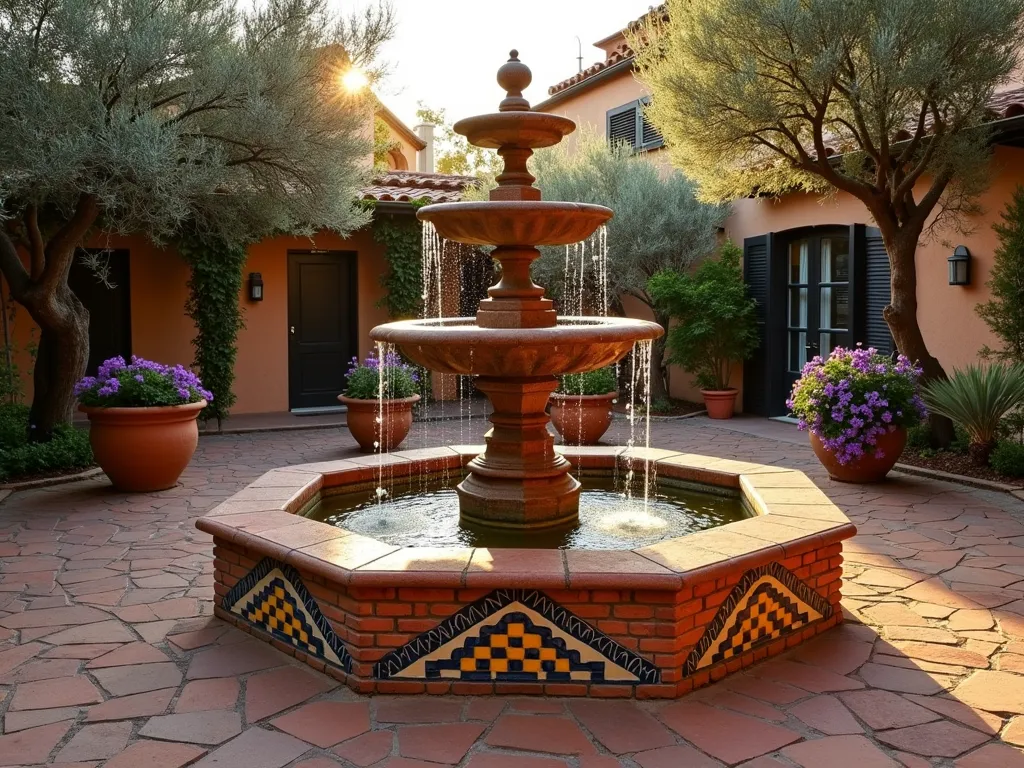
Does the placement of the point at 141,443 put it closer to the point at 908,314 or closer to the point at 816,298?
the point at 908,314

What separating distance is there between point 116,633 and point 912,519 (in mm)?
5113

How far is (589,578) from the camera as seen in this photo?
3473mm

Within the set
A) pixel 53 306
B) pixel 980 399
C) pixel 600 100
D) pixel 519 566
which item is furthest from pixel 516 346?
pixel 600 100

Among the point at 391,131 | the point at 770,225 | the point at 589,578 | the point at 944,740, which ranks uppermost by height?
the point at 391,131

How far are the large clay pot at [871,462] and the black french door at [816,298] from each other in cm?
311

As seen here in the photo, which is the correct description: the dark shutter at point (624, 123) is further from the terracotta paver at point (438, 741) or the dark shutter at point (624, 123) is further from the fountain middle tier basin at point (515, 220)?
the terracotta paver at point (438, 741)

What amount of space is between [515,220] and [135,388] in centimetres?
429

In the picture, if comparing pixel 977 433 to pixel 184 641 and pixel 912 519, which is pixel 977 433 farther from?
pixel 184 641

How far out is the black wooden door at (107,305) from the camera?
11766 mm

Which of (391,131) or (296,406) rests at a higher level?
(391,131)

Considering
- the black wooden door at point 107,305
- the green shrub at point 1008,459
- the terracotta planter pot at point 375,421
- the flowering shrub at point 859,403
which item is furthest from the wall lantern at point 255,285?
the green shrub at point 1008,459

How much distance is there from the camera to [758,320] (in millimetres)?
11805

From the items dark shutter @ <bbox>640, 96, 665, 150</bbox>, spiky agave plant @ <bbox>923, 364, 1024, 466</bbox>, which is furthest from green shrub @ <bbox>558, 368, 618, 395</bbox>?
dark shutter @ <bbox>640, 96, 665, 150</bbox>

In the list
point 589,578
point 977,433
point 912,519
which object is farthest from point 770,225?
point 589,578
